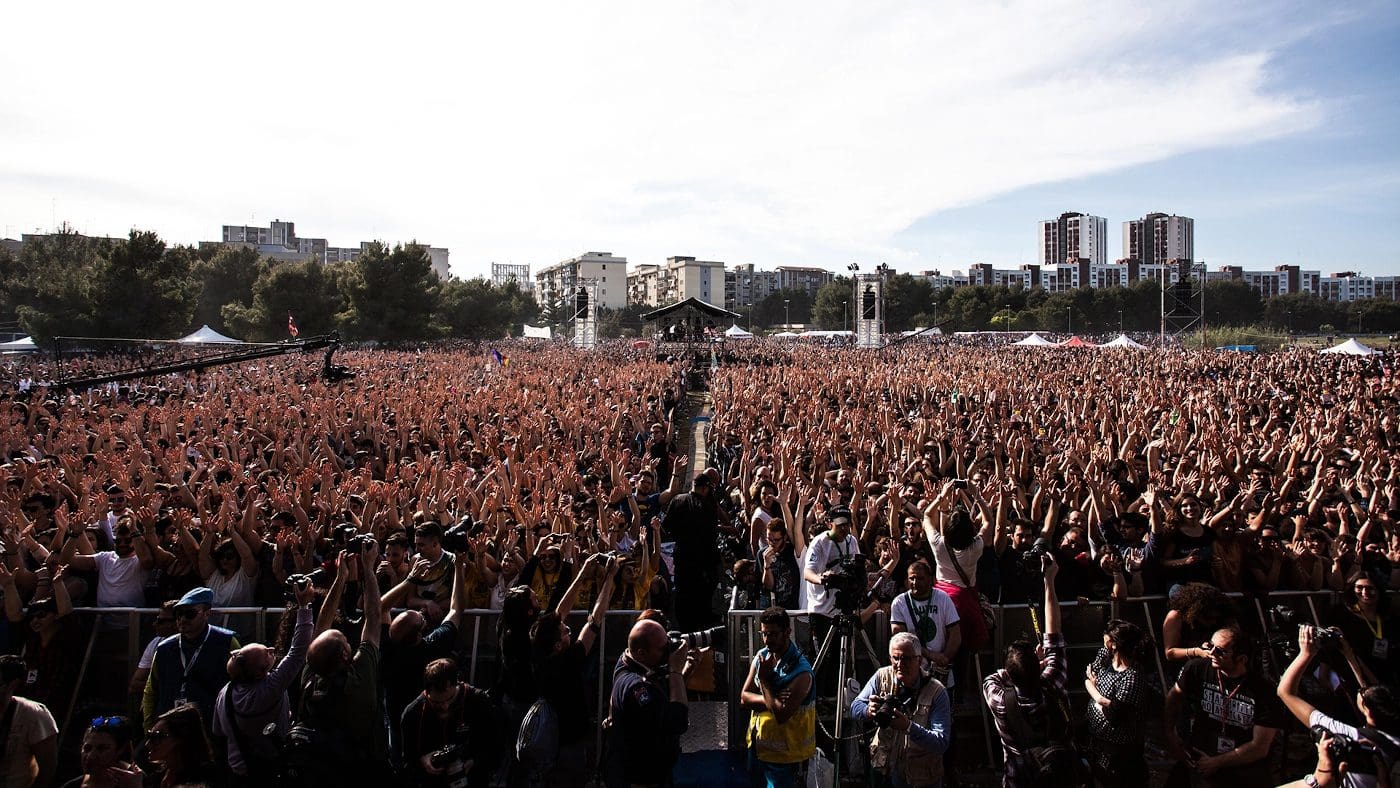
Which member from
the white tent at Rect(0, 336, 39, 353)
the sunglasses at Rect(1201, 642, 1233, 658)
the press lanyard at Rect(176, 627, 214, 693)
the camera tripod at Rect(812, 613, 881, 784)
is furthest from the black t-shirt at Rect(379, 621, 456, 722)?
the white tent at Rect(0, 336, 39, 353)

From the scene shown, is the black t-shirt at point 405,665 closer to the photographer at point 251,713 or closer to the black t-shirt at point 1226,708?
the photographer at point 251,713

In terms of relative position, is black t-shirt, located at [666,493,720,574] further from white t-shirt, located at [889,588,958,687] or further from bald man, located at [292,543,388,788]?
bald man, located at [292,543,388,788]

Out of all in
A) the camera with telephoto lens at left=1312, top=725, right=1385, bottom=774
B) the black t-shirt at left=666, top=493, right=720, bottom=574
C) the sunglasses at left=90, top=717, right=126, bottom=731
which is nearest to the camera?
the camera with telephoto lens at left=1312, top=725, right=1385, bottom=774

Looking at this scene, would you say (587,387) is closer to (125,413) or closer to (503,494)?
→ (125,413)

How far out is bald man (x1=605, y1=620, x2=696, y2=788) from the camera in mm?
3309

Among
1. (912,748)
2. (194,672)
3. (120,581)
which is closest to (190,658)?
(194,672)

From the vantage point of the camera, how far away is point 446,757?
316cm

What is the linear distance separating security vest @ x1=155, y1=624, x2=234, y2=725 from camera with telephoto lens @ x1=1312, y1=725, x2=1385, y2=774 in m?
4.12

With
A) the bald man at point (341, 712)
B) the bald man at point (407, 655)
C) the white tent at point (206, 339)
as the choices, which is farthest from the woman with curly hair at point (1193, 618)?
the white tent at point (206, 339)

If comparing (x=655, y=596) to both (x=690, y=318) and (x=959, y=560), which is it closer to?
(x=959, y=560)

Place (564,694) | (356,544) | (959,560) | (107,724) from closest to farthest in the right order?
(107,724) < (564,694) < (356,544) < (959,560)

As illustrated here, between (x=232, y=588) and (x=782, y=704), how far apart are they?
11.6ft

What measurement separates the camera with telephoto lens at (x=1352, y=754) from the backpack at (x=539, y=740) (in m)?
2.65

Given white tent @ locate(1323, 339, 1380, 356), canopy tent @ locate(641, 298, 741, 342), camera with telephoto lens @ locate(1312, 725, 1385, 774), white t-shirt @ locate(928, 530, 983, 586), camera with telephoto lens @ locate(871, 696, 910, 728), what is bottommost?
camera with telephoto lens @ locate(871, 696, 910, 728)
